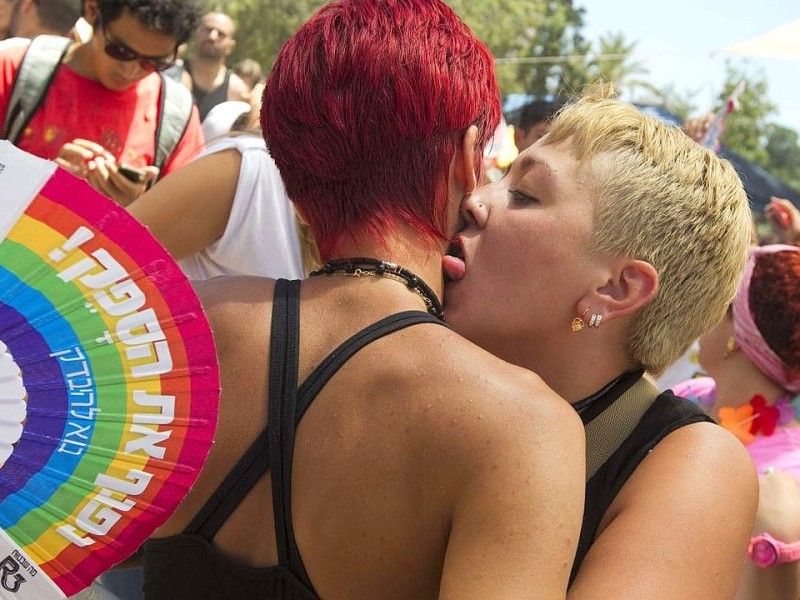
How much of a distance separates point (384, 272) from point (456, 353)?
20 cm

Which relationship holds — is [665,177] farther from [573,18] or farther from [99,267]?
[573,18]

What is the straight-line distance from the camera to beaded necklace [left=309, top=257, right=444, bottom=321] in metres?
1.62

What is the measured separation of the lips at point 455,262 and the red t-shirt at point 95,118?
2.19 meters

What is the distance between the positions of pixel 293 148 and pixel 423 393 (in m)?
0.46

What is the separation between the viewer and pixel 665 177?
185 centimetres

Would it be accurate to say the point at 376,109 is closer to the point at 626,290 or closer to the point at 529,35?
the point at 626,290

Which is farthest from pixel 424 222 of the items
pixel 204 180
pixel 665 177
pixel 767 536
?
pixel 767 536

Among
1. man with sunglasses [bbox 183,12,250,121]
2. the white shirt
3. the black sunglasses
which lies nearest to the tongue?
the white shirt

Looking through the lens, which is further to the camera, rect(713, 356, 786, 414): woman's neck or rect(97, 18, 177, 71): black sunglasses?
rect(97, 18, 177, 71): black sunglasses

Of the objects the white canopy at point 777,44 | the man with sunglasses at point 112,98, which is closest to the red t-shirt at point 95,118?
the man with sunglasses at point 112,98

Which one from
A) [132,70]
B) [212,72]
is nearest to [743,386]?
[132,70]

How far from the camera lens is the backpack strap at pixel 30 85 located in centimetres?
358

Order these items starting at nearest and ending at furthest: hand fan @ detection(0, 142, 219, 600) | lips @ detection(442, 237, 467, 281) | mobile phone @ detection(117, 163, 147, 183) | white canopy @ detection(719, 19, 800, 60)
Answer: hand fan @ detection(0, 142, 219, 600) < lips @ detection(442, 237, 467, 281) < mobile phone @ detection(117, 163, 147, 183) < white canopy @ detection(719, 19, 800, 60)

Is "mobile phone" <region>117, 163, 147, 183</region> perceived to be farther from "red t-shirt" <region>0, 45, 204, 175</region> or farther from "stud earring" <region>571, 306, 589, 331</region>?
"stud earring" <region>571, 306, 589, 331</region>
